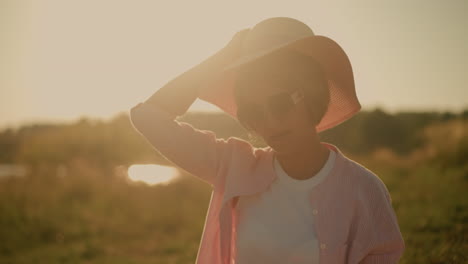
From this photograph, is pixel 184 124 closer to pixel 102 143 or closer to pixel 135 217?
pixel 135 217

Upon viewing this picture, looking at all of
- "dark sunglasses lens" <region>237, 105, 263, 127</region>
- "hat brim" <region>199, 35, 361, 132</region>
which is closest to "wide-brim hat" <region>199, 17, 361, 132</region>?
"hat brim" <region>199, 35, 361, 132</region>

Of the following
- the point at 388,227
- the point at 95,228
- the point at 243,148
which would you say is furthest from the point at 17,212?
the point at 388,227

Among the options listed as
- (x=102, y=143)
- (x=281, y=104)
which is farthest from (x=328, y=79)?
(x=102, y=143)

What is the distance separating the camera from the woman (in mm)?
1721

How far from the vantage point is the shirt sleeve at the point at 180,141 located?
1.91m

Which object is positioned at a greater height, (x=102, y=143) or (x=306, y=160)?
(x=306, y=160)

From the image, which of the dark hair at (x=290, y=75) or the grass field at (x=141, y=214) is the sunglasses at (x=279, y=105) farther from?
the grass field at (x=141, y=214)

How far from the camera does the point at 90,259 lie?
6.18m

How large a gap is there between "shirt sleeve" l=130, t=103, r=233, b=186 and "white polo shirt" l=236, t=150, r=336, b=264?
26cm

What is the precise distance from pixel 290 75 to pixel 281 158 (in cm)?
43

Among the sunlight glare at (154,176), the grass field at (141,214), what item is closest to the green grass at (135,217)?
the grass field at (141,214)

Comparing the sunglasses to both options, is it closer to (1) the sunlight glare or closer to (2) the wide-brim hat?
(2) the wide-brim hat

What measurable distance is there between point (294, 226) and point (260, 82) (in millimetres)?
662

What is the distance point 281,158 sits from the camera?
196cm
